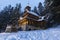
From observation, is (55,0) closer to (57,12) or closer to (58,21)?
(57,12)

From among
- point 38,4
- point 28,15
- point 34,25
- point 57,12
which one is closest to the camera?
point 57,12

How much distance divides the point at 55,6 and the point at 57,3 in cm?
12

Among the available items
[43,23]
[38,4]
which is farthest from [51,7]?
[38,4]

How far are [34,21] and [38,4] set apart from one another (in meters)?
4.40

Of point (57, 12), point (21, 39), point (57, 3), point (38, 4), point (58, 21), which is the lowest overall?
point (21, 39)

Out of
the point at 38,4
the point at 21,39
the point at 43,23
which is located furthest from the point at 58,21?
the point at 38,4

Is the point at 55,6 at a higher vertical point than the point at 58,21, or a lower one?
higher

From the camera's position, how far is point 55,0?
14.1 feet

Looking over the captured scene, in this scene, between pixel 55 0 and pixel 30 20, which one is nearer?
pixel 55 0

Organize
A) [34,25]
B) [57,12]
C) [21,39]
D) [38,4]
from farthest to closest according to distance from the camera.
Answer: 1. [38,4]
2. [34,25]
3. [57,12]
4. [21,39]

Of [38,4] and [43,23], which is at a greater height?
[38,4]

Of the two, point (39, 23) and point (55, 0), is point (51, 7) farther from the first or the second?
point (39, 23)

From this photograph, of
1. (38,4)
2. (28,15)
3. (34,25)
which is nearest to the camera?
(34,25)

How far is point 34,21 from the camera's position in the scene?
603 cm
